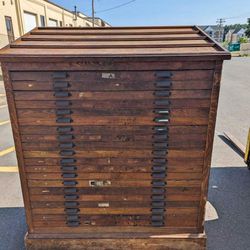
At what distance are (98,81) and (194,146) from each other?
103cm

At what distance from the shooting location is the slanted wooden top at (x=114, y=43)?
1857 mm

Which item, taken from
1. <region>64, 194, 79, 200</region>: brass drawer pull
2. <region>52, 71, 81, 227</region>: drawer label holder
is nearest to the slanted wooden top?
<region>52, 71, 81, 227</region>: drawer label holder

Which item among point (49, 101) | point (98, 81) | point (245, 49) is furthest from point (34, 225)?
point (245, 49)

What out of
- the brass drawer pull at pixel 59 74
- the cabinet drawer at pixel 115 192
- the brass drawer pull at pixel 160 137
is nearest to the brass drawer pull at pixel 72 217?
the cabinet drawer at pixel 115 192

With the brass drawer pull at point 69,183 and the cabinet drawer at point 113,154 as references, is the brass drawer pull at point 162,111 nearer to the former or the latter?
the cabinet drawer at point 113,154

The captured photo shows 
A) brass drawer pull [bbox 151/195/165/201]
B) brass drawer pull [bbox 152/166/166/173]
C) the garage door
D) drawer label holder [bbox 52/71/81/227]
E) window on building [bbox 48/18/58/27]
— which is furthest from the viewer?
window on building [bbox 48/18/58/27]

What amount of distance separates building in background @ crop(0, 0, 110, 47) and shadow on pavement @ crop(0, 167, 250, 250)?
15009 millimetres

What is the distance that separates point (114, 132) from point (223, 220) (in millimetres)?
1921

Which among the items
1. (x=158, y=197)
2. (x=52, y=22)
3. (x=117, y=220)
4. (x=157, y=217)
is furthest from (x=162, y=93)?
(x=52, y=22)

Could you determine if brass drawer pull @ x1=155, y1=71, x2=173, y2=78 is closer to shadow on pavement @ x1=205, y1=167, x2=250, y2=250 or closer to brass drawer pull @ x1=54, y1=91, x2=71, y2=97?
brass drawer pull @ x1=54, y1=91, x2=71, y2=97

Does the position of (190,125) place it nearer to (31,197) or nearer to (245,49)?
(31,197)

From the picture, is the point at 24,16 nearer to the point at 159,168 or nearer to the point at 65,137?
the point at 65,137

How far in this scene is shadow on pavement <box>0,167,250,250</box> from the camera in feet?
8.54

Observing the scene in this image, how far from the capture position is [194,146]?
214 centimetres
